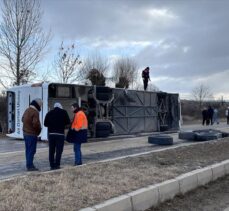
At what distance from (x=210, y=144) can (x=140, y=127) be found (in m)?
7.53

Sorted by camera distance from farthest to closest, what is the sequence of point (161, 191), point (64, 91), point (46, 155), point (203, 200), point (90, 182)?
point (64, 91)
point (46, 155)
point (203, 200)
point (90, 182)
point (161, 191)

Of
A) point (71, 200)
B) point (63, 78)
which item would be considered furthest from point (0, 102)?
point (71, 200)

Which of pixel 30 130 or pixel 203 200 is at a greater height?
pixel 30 130

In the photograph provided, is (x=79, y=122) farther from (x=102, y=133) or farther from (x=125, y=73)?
(x=125, y=73)

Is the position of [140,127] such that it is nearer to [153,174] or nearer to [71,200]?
[153,174]

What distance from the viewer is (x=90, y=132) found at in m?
20.1

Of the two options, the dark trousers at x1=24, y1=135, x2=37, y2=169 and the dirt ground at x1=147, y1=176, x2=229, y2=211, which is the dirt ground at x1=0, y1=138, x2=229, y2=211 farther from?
the dark trousers at x1=24, y1=135, x2=37, y2=169

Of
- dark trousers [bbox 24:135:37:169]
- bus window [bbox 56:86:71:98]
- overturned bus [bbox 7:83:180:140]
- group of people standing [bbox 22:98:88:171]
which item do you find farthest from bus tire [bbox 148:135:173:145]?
dark trousers [bbox 24:135:37:169]

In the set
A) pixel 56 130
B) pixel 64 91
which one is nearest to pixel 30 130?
pixel 56 130

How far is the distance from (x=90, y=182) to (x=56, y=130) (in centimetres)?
288

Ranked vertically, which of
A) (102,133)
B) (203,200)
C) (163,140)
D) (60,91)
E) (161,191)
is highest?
(60,91)

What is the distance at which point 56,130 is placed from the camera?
10.8m

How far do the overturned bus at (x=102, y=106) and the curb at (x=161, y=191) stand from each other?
30.4ft

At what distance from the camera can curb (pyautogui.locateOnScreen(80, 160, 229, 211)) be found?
6.88 meters
